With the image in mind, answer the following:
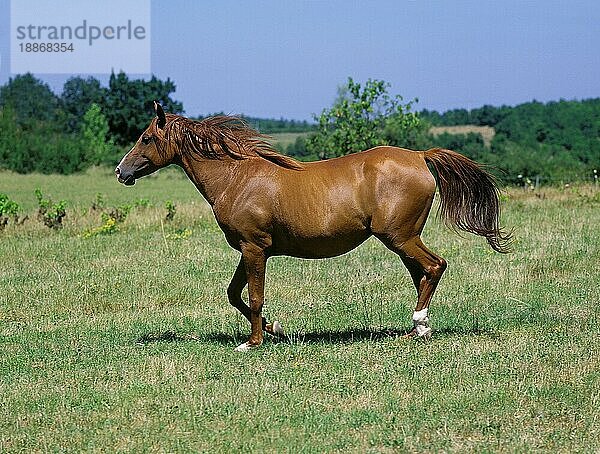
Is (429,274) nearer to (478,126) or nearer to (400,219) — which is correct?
(400,219)

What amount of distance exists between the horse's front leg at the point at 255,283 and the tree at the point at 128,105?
66875 millimetres

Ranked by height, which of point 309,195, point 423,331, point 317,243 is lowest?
point 423,331

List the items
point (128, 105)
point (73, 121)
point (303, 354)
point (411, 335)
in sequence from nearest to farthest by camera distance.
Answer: point (303, 354)
point (411, 335)
point (128, 105)
point (73, 121)

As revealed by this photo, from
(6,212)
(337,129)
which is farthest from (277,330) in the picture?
(337,129)

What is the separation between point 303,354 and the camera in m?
8.01

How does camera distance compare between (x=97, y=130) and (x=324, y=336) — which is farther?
(x=97, y=130)

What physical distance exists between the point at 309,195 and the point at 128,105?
70063mm

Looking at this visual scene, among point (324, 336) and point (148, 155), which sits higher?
point (148, 155)

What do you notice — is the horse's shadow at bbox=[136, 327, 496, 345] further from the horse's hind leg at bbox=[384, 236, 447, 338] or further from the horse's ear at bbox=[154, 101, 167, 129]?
the horse's ear at bbox=[154, 101, 167, 129]

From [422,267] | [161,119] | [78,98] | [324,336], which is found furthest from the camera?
[78,98]

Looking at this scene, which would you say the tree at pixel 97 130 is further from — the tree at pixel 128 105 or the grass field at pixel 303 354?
the grass field at pixel 303 354

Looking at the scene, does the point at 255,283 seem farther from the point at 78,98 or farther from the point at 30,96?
the point at 30,96

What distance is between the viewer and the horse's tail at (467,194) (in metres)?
8.55

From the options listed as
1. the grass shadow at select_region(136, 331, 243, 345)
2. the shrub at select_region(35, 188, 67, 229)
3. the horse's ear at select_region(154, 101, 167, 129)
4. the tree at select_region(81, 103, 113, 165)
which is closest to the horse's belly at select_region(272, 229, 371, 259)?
the grass shadow at select_region(136, 331, 243, 345)
